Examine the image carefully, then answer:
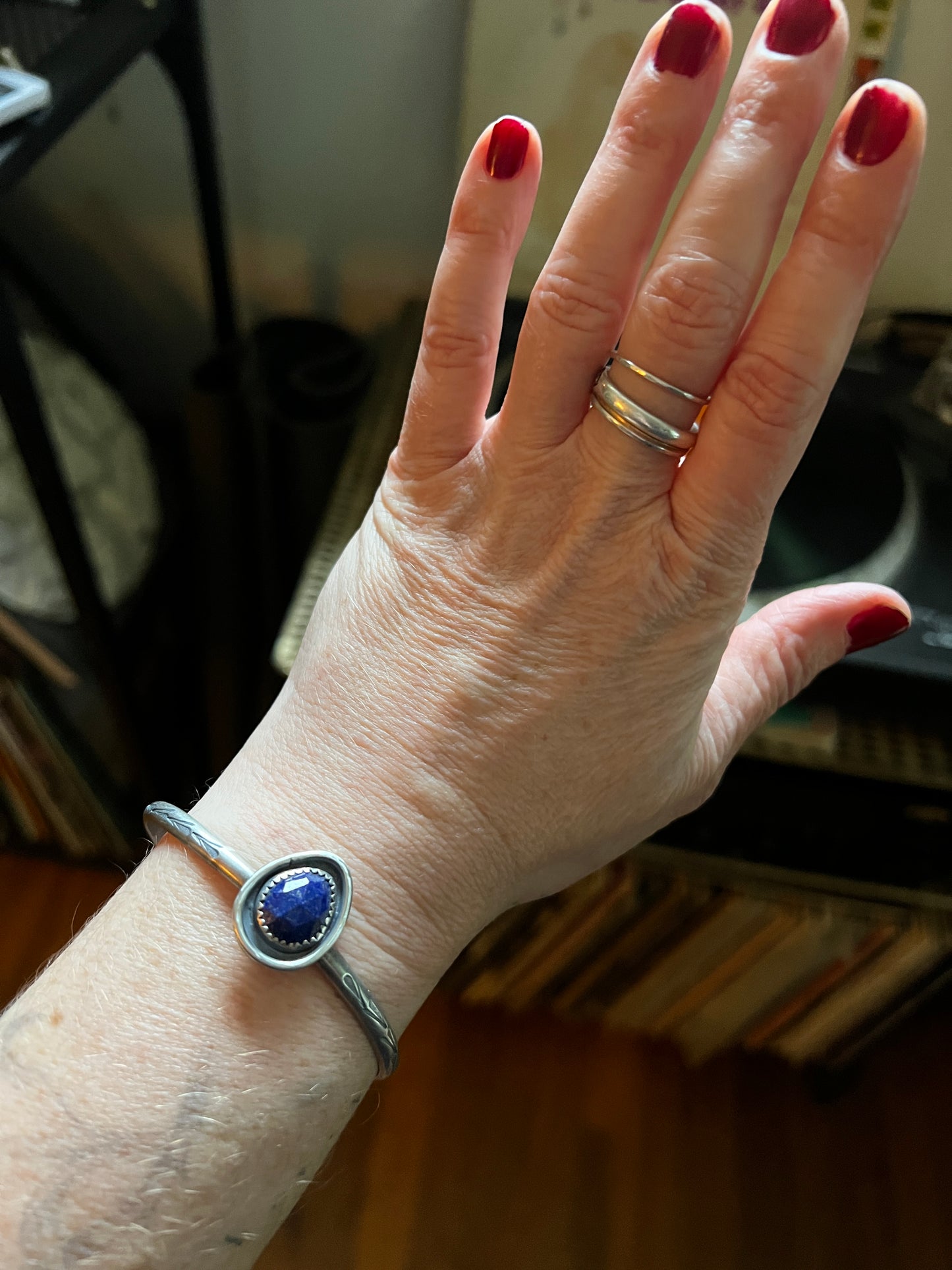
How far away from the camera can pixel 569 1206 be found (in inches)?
44.5

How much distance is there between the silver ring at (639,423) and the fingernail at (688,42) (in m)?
0.14

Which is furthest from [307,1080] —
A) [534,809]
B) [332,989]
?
[534,809]


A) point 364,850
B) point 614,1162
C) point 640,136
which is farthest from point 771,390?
point 614,1162

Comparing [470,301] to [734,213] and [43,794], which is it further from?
[43,794]

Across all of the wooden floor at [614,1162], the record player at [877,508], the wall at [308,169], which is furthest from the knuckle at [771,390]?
the wooden floor at [614,1162]

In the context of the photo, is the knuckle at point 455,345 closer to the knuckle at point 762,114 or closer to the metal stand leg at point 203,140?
the knuckle at point 762,114

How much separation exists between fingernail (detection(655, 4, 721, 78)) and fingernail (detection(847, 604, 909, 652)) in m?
0.34

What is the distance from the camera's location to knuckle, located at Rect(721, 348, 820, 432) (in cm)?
44

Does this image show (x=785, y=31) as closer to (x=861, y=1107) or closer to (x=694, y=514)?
(x=694, y=514)

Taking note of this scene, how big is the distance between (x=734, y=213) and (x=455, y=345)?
17cm

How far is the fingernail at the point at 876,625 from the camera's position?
0.59 meters

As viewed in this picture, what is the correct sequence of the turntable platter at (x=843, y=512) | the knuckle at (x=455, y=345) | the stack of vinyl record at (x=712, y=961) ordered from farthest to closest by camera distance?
the stack of vinyl record at (x=712, y=961) < the turntable platter at (x=843, y=512) < the knuckle at (x=455, y=345)

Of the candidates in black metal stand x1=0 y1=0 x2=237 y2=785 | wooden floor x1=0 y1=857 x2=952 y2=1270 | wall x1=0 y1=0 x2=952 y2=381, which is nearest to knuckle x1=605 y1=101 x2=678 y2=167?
black metal stand x1=0 y1=0 x2=237 y2=785

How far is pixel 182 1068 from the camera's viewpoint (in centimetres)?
43
